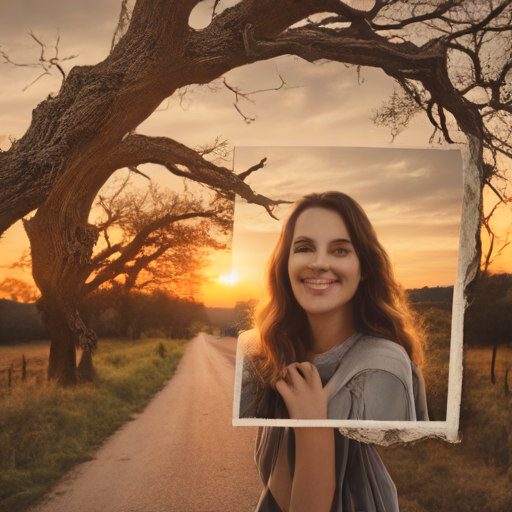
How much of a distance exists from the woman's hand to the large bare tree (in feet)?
5.91

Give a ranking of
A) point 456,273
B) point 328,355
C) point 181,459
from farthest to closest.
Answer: point 181,459 → point 456,273 → point 328,355

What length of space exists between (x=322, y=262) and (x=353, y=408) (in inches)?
28.6

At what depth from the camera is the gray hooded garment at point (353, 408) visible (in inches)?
98.7

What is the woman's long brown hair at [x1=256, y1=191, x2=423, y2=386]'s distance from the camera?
2.62m

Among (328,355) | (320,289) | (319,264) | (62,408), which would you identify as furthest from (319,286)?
(62,408)

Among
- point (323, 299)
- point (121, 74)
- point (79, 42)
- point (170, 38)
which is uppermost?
point (79, 42)

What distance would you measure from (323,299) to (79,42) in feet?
12.1

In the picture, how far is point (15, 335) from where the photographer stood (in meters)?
4.96

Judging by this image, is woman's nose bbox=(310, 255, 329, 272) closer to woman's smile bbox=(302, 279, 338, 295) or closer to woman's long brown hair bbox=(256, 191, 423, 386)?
woman's smile bbox=(302, 279, 338, 295)

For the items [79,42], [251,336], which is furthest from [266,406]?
[79,42]

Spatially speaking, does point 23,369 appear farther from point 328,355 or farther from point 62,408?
point 328,355

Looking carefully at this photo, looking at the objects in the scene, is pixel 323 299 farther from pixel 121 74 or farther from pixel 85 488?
pixel 85 488

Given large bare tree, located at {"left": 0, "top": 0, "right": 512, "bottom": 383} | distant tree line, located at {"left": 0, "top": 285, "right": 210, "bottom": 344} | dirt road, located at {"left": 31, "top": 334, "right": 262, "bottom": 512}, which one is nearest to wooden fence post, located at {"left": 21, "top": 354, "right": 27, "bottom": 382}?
distant tree line, located at {"left": 0, "top": 285, "right": 210, "bottom": 344}

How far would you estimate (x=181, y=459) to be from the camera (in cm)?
472
